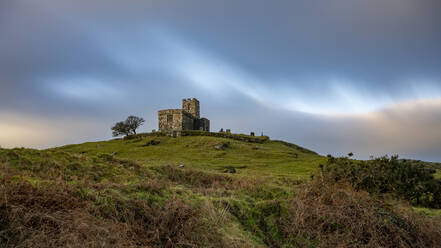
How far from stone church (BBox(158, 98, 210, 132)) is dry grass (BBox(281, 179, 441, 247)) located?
200 feet

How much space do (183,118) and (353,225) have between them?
63.7 metres

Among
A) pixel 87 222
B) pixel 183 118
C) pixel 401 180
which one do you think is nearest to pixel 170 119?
pixel 183 118

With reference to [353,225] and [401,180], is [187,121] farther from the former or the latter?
[353,225]

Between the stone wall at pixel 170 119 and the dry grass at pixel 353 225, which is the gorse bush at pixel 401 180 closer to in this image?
the dry grass at pixel 353 225

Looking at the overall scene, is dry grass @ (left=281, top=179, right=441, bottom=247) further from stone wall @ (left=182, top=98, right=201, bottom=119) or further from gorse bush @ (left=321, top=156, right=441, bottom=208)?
stone wall @ (left=182, top=98, right=201, bottom=119)

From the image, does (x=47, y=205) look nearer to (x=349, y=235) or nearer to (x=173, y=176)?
(x=349, y=235)

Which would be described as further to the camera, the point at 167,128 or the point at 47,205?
the point at 167,128

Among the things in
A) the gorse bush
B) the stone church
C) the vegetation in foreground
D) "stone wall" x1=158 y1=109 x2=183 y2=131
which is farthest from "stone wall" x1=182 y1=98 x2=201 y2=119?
the vegetation in foreground

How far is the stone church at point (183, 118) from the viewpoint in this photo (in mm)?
68375

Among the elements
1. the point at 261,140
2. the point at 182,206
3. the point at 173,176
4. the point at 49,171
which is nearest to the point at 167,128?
the point at 261,140

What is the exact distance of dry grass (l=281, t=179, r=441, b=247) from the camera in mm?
6270

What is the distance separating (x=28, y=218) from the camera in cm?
480

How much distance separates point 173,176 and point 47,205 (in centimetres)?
1158

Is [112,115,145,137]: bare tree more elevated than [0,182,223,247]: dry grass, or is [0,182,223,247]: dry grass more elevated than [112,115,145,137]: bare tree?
[112,115,145,137]: bare tree
